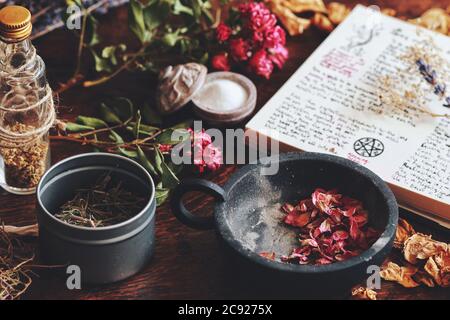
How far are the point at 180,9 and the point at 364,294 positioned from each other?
0.54 meters

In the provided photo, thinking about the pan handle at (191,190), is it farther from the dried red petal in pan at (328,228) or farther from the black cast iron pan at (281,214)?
the dried red petal in pan at (328,228)

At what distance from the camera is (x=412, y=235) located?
3.38 feet

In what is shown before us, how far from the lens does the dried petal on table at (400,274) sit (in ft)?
3.23

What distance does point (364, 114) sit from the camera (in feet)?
3.92

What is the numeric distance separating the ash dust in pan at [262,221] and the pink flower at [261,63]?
27cm

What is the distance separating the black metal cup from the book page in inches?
9.2

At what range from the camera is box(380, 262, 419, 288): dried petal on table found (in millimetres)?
984

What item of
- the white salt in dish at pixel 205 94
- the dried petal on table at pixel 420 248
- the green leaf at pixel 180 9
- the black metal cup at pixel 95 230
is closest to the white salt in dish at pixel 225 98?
the white salt in dish at pixel 205 94

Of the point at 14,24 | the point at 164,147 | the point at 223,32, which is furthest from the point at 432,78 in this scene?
the point at 14,24

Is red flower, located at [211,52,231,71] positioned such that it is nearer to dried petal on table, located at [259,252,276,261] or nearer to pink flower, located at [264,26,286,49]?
pink flower, located at [264,26,286,49]

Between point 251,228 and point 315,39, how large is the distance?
1.50ft

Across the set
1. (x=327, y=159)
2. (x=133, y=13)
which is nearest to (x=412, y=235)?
(x=327, y=159)

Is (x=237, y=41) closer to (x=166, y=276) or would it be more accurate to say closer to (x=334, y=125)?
(x=334, y=125)

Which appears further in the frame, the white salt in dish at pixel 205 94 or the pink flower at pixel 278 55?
the pink flower at pixel 278 55
